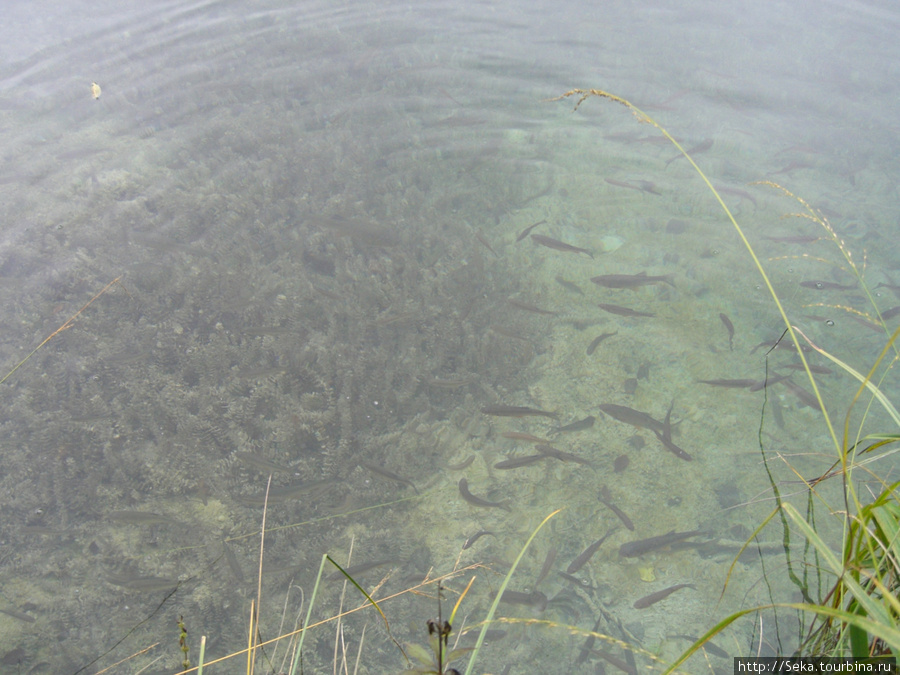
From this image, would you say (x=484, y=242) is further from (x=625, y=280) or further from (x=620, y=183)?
(x=620, y=183)

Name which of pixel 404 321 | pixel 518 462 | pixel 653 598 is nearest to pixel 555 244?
pixel 404 321

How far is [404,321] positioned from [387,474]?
169 centimetres

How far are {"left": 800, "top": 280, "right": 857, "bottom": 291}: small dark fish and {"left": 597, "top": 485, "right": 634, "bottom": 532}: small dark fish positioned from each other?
11.4ft

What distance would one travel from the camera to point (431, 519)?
401cm

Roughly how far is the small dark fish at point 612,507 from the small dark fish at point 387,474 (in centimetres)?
157

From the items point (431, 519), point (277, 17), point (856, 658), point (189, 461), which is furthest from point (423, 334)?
point (277, 17)

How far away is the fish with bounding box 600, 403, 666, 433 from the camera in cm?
438

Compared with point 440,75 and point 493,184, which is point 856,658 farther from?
point 440,75

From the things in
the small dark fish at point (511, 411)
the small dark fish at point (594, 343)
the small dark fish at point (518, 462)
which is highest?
the small dark fish at point (594, 343)

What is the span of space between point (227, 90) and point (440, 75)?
11.6 ft

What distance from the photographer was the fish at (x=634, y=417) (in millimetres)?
4379

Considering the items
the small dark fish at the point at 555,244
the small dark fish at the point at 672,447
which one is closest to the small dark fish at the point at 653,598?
the small dark fish at the point at 672,447

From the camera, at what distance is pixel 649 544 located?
364 cm

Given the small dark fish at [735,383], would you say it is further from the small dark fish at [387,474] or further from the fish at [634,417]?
the small dark fish at [387,474]
